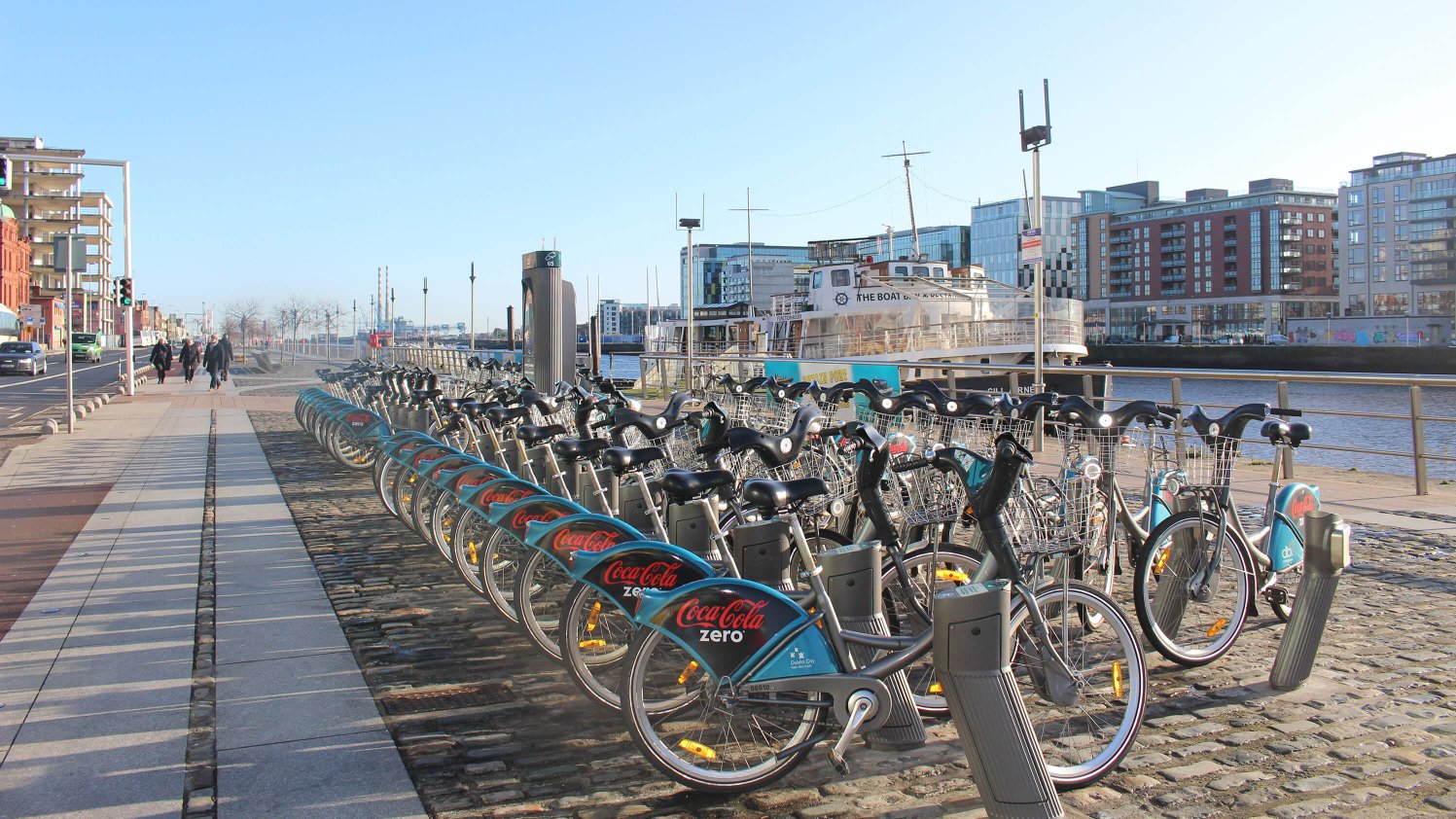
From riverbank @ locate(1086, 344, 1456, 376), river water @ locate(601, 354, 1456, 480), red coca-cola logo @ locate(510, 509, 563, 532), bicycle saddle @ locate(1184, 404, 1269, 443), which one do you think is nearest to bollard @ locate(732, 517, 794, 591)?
red coca-cola logo @ locate(510, 509, 563, 532)

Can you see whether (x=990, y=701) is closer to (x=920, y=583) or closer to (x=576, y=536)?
(x=920, y=583)

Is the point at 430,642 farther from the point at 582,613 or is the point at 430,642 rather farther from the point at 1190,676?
the point at 1190,676

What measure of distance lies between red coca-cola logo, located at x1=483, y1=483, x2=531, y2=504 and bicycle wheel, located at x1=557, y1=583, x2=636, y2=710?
1.29 metres

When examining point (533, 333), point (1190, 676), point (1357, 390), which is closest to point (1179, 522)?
point (1190, 676)

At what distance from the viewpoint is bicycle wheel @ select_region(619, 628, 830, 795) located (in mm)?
3428

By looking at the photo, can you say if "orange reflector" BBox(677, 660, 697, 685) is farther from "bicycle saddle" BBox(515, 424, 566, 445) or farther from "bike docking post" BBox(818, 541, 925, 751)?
"bicycle saddle" BBox(515, 424, 566, 445)

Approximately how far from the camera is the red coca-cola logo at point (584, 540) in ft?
14.1

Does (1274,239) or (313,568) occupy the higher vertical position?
(1274,239)

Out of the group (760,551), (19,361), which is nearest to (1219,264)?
(19,361)

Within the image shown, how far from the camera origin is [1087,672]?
3.65 metres

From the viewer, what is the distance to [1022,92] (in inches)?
439

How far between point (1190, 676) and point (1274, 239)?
124347 millimetres

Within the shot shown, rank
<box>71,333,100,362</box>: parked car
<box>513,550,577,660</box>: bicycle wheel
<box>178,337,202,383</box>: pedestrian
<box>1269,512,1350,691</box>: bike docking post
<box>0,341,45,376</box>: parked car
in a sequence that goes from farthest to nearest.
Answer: <box>71,333,100,362</box>: parked car < <box>0,341,45,376</box>: parked car < <box>178,337,202,383</box>: pedestrian < <box>513,550,577,660</box>: bicycle wheel < <box>1269,512,1350,691</box>: bike docking post

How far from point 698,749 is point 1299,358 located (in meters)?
61.7
